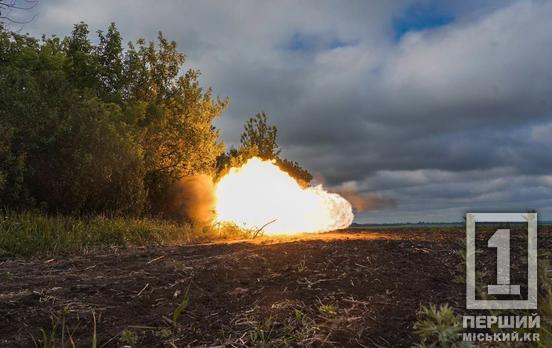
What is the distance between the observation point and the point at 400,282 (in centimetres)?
580

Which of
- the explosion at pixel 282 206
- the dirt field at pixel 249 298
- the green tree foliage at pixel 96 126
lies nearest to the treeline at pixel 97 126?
the green tree foliage at pixel 96 126

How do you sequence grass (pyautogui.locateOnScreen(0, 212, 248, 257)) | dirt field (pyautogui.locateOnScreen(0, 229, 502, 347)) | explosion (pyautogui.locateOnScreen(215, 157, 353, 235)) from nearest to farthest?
dirt field (pyautogui.locateOnScreen(0, 229, 502, 347)) → grass (pyautogui.locateOnScreen(0, 212, 248, 257)) → explosion (pyautogui.locateOnScreen(215, 157, 353, 235))

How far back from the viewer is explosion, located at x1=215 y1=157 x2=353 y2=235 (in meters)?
15.6

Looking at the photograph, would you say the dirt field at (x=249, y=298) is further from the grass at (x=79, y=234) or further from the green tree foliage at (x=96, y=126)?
the green tree foliage at (x=96, y=126)

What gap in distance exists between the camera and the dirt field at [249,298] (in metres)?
4.91

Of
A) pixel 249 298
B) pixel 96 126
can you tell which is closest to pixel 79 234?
pixel 96 126

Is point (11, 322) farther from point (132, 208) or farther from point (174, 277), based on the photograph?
point (132, 208)

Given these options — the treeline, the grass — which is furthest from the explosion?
the treeline

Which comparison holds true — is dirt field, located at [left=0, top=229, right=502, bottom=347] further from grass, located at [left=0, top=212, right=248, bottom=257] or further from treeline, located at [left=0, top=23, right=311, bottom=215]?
treeline, located at [left=0, top=23, right=311, bottom=215]

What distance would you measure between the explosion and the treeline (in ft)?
13.3

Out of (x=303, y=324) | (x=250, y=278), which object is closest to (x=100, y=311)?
(x=250, y=278)

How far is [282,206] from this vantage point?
15.6 m

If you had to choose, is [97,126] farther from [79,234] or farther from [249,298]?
[249,298]

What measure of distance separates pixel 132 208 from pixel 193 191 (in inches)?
128
